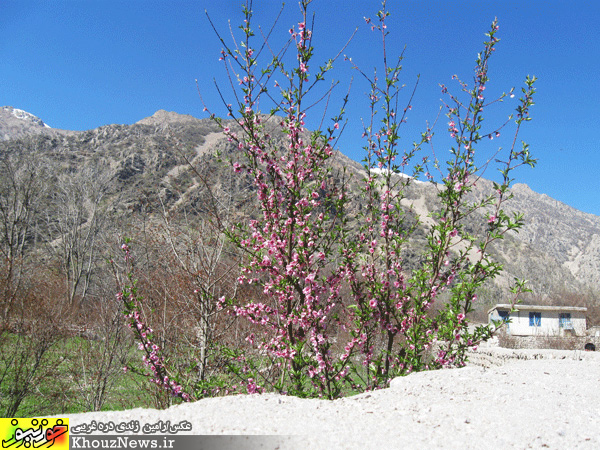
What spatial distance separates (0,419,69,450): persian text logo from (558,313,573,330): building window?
4391 centimetres

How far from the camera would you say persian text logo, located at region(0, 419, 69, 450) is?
8.42 feet

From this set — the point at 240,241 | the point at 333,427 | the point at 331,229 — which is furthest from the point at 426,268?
the point at 333,427

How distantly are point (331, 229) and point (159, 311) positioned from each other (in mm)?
4897

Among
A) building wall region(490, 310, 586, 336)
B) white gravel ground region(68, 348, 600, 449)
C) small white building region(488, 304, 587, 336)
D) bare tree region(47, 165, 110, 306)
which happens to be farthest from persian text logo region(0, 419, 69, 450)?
building wall region(490, 310, 586, 336)

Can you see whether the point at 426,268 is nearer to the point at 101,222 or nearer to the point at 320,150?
the point at 320,150

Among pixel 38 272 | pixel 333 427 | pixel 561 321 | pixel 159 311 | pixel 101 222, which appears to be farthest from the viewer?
pixel 561 321

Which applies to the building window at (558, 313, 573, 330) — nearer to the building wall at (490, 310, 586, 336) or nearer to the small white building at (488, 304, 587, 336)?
the small white building at (488, 304, 587, 336)

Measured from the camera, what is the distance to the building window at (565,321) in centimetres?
3732

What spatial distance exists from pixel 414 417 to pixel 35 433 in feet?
8.58

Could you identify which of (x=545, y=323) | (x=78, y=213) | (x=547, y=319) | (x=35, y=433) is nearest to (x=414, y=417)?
(x=35, y=433)

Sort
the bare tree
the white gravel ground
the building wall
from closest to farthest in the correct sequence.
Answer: the white gravel ground → the bare tree → the building wall

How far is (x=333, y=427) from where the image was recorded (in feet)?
8.83

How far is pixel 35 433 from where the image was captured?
2672 millimetres

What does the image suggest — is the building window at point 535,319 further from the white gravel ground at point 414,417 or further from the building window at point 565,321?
the white gravel ground at point 414,417
